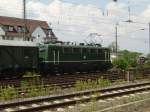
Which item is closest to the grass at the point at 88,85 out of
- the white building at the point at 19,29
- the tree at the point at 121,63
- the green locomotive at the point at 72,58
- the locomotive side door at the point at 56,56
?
the green locomotive at the point at 72,58

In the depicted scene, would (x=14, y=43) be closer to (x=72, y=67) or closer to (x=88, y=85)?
(x=88, y=85)

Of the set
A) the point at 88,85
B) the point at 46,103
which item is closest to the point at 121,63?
the point at 88,85

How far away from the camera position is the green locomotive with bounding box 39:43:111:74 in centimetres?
3300

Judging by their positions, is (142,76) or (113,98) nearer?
(113,98)

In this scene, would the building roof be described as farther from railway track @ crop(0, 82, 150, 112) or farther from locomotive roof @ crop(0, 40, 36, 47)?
railway track @ crop(0, 82, 150, 112)

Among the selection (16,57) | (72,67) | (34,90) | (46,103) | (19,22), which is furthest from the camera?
(19,22)

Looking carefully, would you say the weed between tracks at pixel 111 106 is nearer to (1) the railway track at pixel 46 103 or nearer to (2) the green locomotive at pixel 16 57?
(1) the railway track at pixel 46 103

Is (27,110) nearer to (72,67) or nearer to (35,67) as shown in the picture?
(35,67)

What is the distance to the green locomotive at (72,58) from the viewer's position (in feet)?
108

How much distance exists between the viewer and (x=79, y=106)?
53.3ft

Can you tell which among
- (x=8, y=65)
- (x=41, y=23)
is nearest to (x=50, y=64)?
(x=8, y=65)

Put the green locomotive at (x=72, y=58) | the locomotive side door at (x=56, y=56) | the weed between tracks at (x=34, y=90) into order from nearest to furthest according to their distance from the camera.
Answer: the weed between tracks at (x=34, y=90) → the green locomotive at (x=72, y=58) → the locomotive side door at (x=56, y=56)

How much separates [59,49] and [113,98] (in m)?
15.1

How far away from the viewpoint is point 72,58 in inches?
1383
